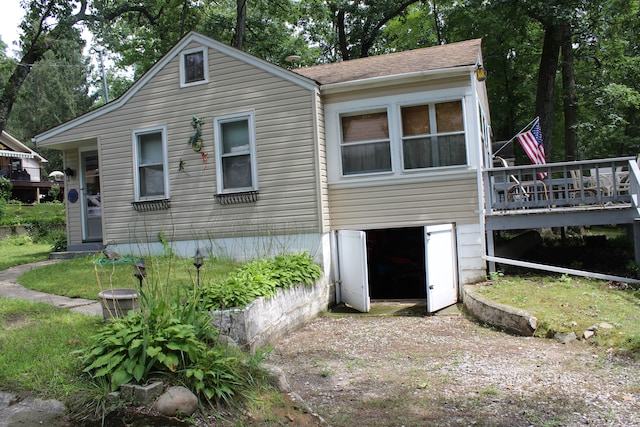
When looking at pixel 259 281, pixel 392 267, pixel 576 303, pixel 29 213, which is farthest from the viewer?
pixel 29 213

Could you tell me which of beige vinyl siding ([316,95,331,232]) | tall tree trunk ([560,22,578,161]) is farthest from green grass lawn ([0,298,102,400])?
tall tree trunk ([560,22,578,161])

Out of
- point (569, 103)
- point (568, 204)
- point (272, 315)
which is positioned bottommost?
point (272, 315)

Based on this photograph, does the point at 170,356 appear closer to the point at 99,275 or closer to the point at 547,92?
the point at 99,275

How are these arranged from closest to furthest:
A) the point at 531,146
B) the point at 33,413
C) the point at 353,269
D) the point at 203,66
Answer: the point at 33,413 → the point at 353,269 → the point at 203,66 → the point at 531,146

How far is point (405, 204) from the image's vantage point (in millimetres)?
9297

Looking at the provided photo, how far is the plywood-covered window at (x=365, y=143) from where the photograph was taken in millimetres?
9484

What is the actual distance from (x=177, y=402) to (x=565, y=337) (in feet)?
15.4

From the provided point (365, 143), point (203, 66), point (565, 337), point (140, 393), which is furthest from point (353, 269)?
point (140, 393)

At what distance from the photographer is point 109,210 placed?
1094cm

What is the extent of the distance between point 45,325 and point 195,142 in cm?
541

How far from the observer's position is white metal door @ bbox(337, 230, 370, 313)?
344 inches

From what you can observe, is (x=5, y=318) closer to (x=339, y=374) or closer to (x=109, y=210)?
(x=339, y=374)

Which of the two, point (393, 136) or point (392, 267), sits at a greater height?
point (393, 136)

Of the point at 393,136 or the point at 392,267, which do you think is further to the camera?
the point at 392,267
